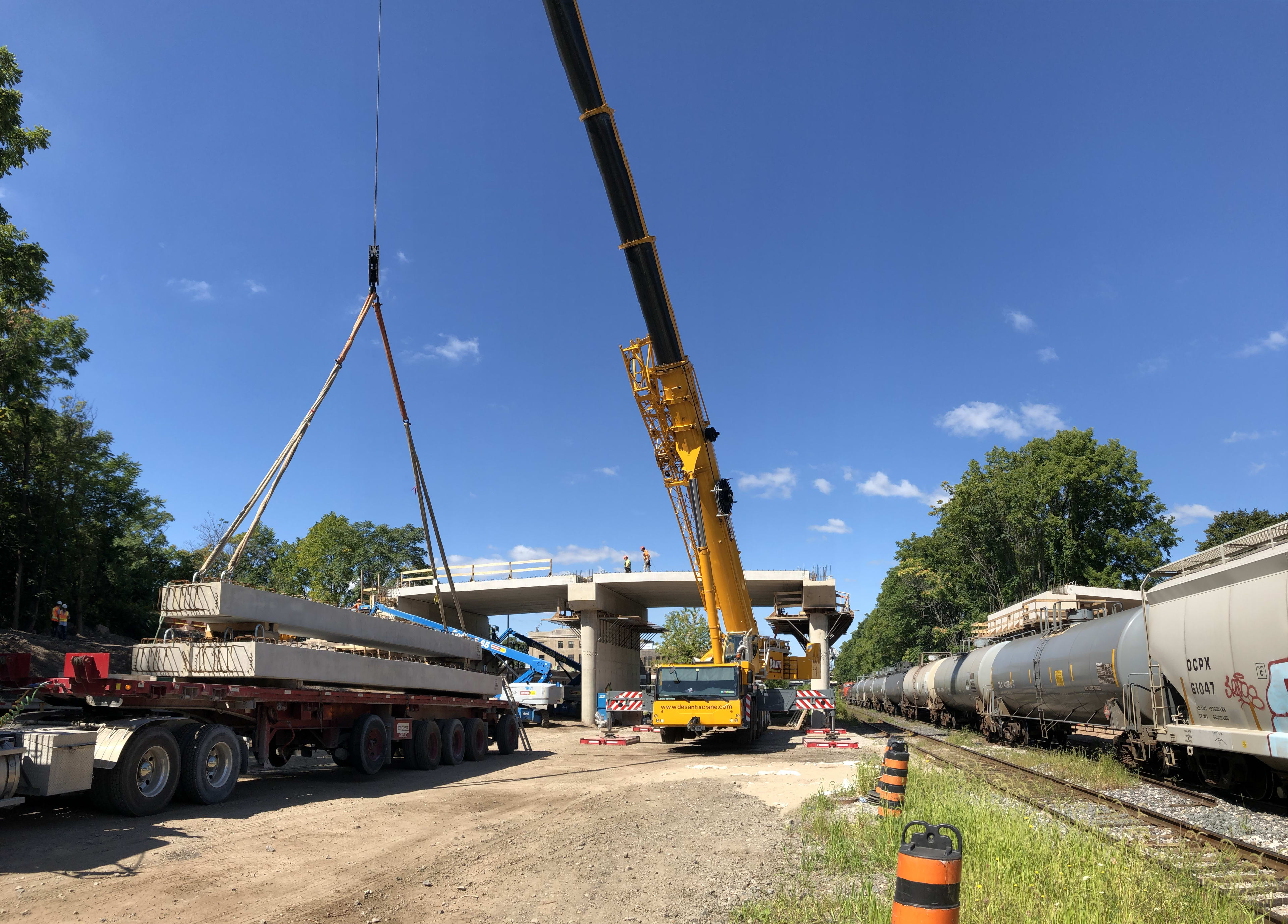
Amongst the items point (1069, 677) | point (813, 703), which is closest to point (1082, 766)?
point (1069, 677)

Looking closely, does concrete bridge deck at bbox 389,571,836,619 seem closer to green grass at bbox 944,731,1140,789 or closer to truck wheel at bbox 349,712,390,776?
green grass at bbox 944,731,1140,789

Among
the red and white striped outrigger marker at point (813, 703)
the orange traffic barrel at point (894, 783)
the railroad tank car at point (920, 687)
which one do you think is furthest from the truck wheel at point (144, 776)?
the railroad tank car at point (920, 687)

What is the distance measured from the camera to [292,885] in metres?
6.38

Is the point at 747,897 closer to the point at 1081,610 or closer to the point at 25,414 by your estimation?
the point at 1081,610

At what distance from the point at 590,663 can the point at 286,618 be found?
24460mm

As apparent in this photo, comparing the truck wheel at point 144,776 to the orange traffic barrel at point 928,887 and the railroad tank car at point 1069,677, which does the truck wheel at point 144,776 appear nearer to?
the orange traffic barrel at point 928,887

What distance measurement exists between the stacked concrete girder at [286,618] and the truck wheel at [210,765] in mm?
1490

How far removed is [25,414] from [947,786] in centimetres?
2279

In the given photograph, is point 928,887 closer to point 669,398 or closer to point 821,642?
point 669,398

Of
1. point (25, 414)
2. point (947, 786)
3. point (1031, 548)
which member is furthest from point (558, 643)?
point (947, 786)

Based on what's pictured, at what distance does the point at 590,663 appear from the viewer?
34938 mm

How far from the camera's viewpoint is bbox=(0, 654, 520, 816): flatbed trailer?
8.04 meters

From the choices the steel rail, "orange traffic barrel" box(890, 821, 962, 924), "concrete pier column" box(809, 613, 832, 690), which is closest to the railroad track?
the steel rail

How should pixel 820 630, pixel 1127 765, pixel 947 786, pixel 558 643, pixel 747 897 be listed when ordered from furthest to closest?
pixel 558 643 → pixel 820 630 → pixel 1127 765 → pixel 947 786 → pixel 747 897
